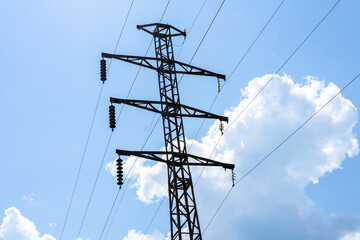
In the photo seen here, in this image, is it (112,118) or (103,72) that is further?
(103,72)

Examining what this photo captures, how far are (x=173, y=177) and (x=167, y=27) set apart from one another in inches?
373

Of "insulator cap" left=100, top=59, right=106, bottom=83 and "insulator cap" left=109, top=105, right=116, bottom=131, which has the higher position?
"insulator cap" left=100, top=59, right=106, bottom=83

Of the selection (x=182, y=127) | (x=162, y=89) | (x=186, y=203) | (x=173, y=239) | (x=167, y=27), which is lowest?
(x=173, y=239)

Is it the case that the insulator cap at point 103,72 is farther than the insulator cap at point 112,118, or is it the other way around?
the insulator cap at point 103,72

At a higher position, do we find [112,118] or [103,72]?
[103,72]

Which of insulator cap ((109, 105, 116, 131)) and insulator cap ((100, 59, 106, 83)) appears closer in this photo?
insulator cap ((109, 105, 116, 131))

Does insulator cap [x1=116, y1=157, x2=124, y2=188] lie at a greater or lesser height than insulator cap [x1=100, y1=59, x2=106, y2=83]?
lesser

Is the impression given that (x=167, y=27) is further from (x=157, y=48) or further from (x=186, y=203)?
(x=186, y=203)

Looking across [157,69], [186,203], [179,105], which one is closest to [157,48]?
[157,69]

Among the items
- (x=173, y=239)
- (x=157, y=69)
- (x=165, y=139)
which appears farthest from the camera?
(x=157, y=69)

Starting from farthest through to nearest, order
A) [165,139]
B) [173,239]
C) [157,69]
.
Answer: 1. [157,69]
2. [165,139]
3. [173,239]

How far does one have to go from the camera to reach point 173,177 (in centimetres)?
2491

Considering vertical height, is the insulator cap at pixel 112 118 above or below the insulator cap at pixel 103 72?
below

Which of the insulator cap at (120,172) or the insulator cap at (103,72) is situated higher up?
the insulator cap at (103,72)
